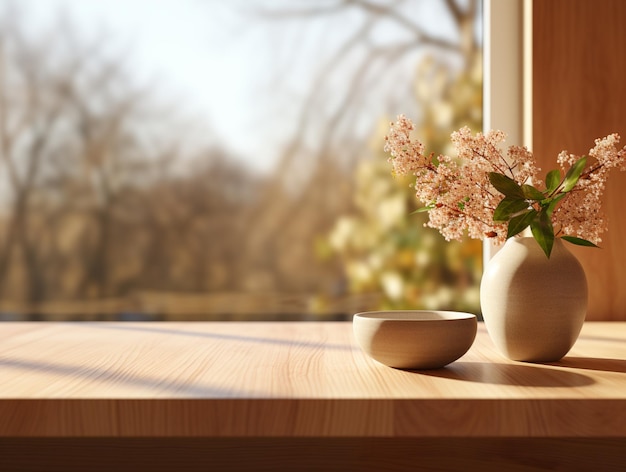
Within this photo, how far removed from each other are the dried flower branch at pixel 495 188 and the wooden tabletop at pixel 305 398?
0.18 meters

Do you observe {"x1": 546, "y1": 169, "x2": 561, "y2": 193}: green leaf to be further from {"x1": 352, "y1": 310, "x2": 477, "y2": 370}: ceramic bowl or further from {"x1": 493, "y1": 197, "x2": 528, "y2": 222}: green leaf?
{"x1": 352, "y1": 310, "x2": 477, "y2": 370}: ceramic bowl

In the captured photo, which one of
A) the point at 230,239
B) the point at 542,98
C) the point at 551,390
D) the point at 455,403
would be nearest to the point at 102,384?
the point at 455,403

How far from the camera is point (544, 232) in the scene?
88 centimetres

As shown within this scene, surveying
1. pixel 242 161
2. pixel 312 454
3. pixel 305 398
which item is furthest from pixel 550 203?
pixel 242 161

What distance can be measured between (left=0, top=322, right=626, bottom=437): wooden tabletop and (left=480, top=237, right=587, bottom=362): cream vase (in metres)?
0.03

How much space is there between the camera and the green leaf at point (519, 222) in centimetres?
90

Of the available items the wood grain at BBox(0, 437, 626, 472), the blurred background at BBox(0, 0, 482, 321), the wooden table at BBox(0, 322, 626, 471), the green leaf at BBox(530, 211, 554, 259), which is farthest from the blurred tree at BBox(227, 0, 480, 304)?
the green leaf at BBox(530, 211, 554, 259)

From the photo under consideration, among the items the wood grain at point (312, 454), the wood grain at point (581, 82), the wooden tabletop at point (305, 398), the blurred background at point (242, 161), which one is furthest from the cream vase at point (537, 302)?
the blurred background at point (242, 161)

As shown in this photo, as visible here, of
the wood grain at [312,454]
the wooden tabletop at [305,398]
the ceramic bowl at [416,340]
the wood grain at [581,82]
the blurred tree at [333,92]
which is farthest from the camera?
the blurred tree at [333,92]

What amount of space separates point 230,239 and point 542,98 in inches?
28.6

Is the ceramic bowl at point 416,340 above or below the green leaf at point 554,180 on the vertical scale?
below

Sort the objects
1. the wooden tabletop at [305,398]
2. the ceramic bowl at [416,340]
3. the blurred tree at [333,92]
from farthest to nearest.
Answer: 1. the blurred tree at [333,92]
2. the ceramic bowl at [416,340]
3. the wooden tabletop at [305,398]

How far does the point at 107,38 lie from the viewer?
158cm

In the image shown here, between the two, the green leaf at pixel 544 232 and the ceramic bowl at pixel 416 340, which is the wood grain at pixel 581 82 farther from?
the ceramic bowl at pixel 416 340
